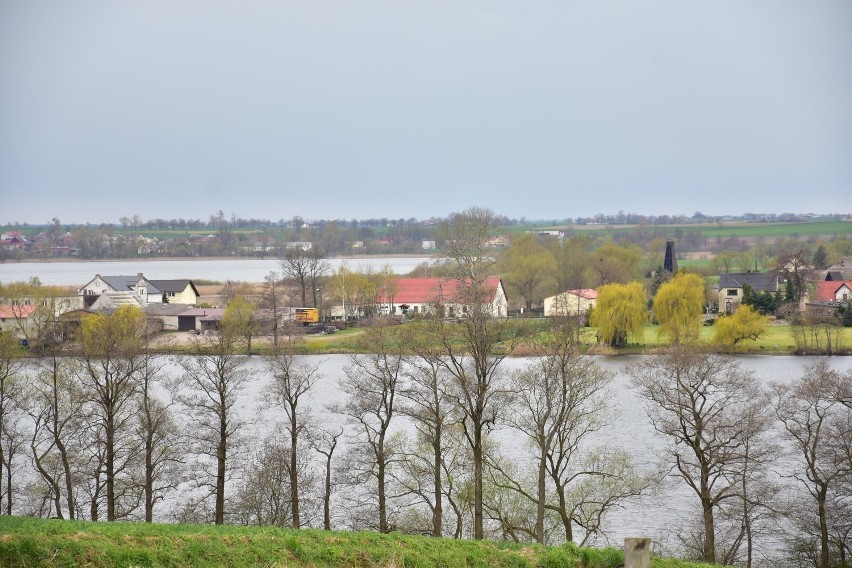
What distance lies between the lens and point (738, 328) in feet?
145

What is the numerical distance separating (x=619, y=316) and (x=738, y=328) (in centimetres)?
531

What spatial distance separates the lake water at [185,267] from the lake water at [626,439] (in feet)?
186

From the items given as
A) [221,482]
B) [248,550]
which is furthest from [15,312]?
[248,550]

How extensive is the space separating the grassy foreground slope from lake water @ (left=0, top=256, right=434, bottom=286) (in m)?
76.7

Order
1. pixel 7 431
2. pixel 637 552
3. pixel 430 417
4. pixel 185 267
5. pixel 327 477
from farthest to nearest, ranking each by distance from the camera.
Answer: pixel 185 267
pixel 7 431
pixel 327 477
pixel 430 417
pixel 637 552

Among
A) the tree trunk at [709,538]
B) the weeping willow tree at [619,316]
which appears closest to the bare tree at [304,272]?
the weeping willow tree at [619,316]

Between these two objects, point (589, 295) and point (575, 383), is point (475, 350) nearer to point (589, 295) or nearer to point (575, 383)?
point (575, 383)

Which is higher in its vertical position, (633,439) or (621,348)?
(633,439)

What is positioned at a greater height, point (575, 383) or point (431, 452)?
point (575, 383)

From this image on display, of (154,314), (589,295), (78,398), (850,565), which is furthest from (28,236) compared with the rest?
(850,565)

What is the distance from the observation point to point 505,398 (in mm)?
17016

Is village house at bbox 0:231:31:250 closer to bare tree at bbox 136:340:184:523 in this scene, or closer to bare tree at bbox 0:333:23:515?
bare tree at bbox 0:333:23:515

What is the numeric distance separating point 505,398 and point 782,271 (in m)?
48.8

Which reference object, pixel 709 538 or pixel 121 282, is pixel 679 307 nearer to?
pixel 709 538
